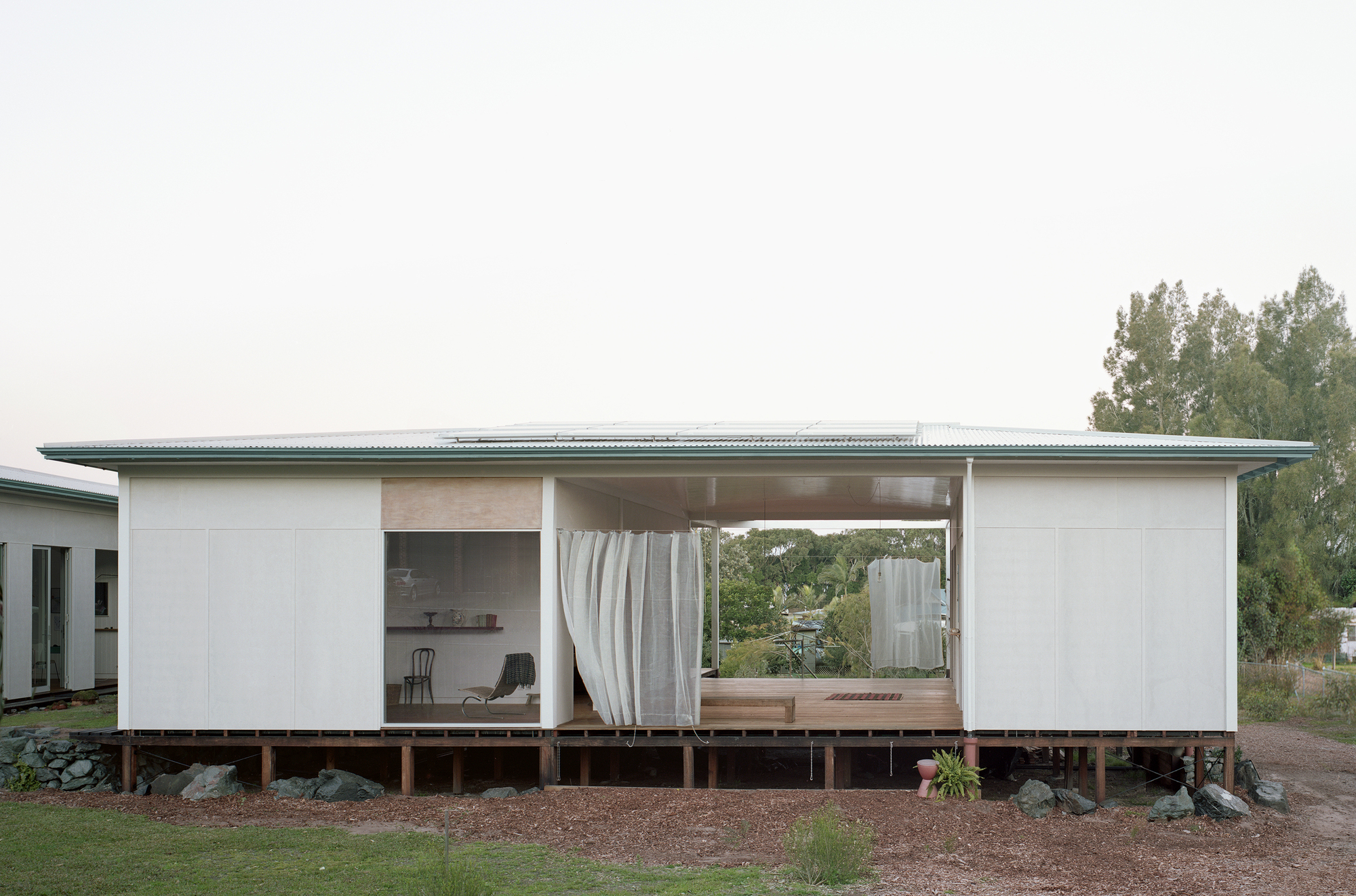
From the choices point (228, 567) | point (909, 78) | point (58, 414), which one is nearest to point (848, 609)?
point (909, 78)

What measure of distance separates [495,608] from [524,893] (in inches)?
253

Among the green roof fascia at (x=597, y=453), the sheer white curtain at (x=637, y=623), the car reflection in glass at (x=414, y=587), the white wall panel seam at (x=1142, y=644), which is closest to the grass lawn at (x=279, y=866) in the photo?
the sheer white curtain at (x=637, y=623)

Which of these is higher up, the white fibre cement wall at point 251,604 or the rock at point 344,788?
the white fibre cement wall at point 251,604

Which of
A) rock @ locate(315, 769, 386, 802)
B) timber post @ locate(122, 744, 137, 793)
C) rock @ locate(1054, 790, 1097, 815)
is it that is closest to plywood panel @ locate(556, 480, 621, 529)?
rock @ locate(315, 769, 386, 802)

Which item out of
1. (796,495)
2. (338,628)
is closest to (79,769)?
(338,628)

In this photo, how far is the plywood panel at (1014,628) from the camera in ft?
30.1

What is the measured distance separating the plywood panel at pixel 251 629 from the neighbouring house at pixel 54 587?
601 centimetres

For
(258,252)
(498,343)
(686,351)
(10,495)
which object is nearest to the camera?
(10,495)

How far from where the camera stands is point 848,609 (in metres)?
19.9

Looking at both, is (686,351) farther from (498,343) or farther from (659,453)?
(659,453)

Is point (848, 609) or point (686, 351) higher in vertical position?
point (686, 351)

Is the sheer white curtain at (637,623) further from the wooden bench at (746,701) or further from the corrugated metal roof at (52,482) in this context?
the corrugated metal roof at (52,482)

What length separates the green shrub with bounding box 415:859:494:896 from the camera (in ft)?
17.6

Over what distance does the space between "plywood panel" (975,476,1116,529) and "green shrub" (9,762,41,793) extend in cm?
962
